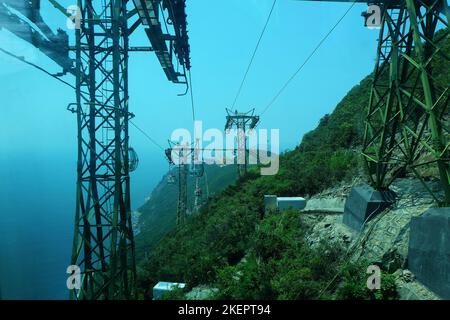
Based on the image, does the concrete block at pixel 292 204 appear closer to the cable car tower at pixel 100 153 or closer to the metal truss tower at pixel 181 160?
the cable car tower at pixel 100 153

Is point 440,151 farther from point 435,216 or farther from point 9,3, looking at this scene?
point 9,3

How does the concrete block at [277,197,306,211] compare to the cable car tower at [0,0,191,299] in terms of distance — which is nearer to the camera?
the cable car tower at [0,0,191,299]

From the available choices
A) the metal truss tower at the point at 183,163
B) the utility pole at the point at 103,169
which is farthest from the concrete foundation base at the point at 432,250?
the metal truss tower at the point at 183,163

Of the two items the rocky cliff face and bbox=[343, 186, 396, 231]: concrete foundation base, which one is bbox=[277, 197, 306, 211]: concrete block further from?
bbox=[343, 186, 396, 231]: concrete foundation base

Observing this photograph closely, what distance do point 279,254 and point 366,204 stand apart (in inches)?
107

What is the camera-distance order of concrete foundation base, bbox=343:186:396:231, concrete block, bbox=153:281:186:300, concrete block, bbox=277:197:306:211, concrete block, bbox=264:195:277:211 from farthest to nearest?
concrete block, bbox=264:195:277:211
concrete block, bbox=277:197:306:211
concrete block, bbox=153:281:186:300
concrete foundation base, bbox=343:186:396:231

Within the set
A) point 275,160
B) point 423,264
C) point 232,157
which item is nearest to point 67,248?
point 232,157

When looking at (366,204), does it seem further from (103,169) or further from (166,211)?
(166,211)

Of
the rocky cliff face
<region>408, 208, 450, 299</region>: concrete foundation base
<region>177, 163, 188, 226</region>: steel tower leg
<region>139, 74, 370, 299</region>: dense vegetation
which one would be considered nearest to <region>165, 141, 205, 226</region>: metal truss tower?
<region>177, 163, 188, 226</region>: steel tower leg

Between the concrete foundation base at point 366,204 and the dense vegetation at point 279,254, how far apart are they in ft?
3.29

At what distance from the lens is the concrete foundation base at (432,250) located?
17.1 feet

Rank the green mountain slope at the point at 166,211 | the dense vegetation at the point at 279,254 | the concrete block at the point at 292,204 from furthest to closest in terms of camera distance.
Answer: the green mountain slope at the point at 166,211, the concrete block at the point at 292,204, the dense vegetation at the point at 279,254

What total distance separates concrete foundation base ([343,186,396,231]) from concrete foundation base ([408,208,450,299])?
2.06 meters

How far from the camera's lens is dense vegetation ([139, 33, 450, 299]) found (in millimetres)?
6879
